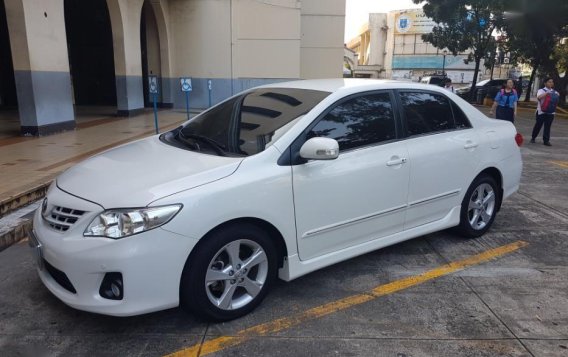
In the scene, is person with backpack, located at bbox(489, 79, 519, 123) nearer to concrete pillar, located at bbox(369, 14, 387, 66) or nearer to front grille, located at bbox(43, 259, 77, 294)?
front grille, located at bbox(43, 259, 77, 294)

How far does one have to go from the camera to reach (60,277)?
3.09m

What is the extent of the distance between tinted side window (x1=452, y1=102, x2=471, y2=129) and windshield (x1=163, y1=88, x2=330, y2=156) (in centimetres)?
157

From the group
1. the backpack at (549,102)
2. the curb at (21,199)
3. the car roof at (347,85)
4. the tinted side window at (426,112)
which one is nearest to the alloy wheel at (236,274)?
the car roof at (347,85)

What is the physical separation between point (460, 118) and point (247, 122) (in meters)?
2.25

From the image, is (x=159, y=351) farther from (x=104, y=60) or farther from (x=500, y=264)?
(x=104, y=60)

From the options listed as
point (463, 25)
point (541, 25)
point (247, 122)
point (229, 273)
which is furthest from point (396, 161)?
point (463, 25)

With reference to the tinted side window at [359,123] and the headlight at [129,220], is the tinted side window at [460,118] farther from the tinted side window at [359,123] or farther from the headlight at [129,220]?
the headlight at [129,220]

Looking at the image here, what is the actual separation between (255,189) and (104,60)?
18973 mm

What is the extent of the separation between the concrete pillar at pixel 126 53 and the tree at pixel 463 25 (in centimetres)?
1834

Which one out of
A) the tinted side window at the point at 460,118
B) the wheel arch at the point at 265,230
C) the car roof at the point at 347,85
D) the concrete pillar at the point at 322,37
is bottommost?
the wheel arch at the point at 265,230

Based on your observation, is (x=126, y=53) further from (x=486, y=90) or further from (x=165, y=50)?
(x=486, y=90)

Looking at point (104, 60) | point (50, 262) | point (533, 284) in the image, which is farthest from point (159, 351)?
point (104, 60)

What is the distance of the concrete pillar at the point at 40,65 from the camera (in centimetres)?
987

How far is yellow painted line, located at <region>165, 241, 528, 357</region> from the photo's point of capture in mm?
2977
